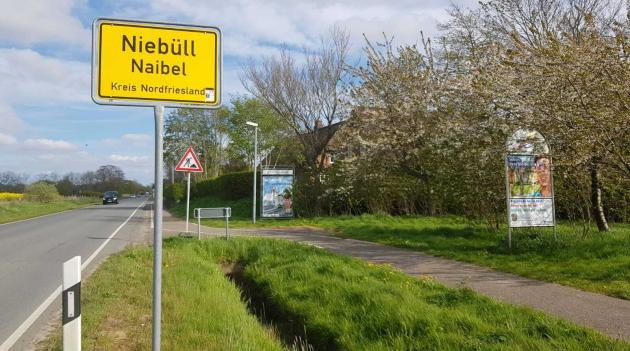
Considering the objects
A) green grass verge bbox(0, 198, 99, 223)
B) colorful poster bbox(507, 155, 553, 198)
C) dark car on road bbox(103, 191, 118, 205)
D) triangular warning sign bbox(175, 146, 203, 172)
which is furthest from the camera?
dark car on road bbox(103, 191, 118, 205)

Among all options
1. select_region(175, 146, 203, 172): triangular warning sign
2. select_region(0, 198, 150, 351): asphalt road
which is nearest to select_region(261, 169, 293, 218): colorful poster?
select_region(0, 198, 150, 351): asphalt road

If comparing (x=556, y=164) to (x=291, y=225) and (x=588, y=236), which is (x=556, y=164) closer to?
(x=588, y=236)

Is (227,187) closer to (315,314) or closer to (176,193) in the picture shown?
(176,193)

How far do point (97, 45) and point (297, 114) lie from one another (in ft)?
78.1

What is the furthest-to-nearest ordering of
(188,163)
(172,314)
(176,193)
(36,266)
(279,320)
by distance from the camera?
A: (176,193)
(188,163)
(36,266)
(279,320)
(172,314)

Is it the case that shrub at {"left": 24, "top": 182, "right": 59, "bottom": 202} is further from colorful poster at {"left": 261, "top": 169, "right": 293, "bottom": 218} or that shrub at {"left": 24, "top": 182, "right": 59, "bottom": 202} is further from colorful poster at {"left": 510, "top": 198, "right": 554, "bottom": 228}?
colorful poster at {"left": 510, "top": 198, "right": 554, "bottom": 228}

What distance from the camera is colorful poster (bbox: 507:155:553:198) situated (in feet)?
40.9

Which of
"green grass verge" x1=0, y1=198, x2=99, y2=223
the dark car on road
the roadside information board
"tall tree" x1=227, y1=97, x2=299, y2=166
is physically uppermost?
"tall tree" x1=227, y1=97, x2=299, y2=166

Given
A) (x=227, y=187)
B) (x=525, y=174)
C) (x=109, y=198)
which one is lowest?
(x=109, y=198)

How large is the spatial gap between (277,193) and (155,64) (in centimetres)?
2360

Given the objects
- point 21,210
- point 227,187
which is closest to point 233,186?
point 227,187

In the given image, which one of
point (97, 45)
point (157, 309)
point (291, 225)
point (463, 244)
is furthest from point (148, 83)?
point (291, 225)

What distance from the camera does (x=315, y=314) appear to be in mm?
6793

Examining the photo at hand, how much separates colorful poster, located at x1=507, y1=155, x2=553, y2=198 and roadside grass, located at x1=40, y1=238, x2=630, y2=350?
4623 mm
